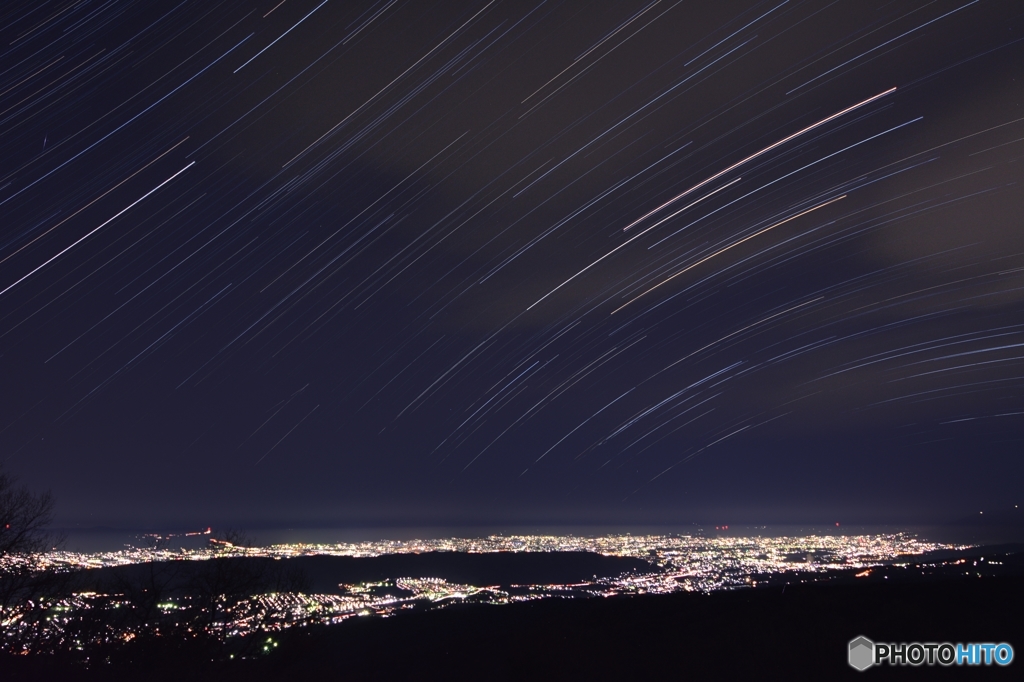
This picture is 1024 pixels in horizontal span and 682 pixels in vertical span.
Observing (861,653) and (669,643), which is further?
(669,643)

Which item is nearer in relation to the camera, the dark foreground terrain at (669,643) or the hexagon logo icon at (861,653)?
the hexagon logo icon at (861,653)

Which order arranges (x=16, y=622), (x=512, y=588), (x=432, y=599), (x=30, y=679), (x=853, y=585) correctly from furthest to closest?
(x=512, y=588) < (x=432, y=599) < (x=853, y=585) < (x=16, y=622) < (x=30, y=679)

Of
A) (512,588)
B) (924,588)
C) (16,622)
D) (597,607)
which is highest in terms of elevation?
(16,622)

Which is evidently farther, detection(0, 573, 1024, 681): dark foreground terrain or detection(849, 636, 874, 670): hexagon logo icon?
detection(0, 573, 1024, 681): dark foreground terrain

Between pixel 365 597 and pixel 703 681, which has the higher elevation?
pixel 703 681

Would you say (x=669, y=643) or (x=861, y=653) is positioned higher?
(x=861, y=653)

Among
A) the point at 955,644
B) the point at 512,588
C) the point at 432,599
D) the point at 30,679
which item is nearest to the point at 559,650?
Answer: the point at 955,644

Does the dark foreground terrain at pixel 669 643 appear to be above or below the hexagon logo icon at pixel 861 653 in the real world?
below

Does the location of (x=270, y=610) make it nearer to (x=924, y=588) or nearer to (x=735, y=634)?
(x=735, y=634)
